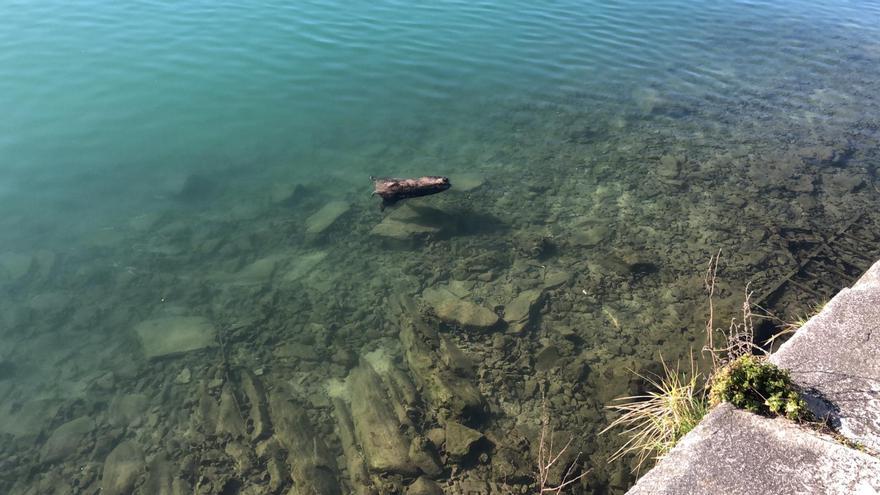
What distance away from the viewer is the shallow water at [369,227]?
5.28 meters

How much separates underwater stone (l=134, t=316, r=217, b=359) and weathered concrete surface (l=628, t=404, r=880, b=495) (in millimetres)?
5540

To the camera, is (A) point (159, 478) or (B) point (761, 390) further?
(A) point (159, 478)

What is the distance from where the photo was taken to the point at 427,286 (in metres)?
6.98

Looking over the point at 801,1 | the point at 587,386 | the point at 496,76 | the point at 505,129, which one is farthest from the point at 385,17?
the point at 801,1

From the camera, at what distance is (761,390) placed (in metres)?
3.01

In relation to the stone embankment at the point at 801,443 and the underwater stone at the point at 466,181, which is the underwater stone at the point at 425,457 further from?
the underwater stone at the point at 466,181

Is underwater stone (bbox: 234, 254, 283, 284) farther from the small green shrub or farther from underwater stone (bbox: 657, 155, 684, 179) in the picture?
underwater stone (bbox: 657, 155, 684, 179)

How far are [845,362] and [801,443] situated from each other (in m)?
0.92

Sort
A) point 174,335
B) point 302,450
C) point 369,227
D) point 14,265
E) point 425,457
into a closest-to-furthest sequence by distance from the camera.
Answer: point 425,457 < point 302,450 < point 174,335 < point 14,265 < point 369,227

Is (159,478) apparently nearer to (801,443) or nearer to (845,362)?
(801,443)

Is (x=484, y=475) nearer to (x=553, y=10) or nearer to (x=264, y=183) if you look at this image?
(x=264, y=183)

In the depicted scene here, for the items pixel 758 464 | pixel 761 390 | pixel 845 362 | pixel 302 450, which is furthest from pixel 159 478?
pixel 845 362

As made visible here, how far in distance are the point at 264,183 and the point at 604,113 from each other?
7.93 m

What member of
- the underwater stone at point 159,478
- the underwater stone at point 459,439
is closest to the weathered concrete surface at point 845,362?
the underwater stone at point 459,439
